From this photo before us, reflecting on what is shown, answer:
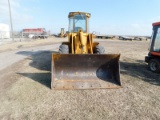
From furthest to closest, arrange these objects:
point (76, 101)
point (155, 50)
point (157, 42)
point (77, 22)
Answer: point (77, 22), point (155, 50), point (157, 42), point (76, 101)

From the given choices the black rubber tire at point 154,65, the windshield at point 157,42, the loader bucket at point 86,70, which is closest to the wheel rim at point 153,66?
the black rubber tire at point 154,65

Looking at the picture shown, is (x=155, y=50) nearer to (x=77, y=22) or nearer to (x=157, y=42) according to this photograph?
(x=157, y=42)

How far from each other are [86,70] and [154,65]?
11.4 ft

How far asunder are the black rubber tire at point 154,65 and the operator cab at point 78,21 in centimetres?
345

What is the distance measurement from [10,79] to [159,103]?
→ 16.4ft

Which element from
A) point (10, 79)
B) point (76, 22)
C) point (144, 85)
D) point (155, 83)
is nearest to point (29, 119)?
point (10, 79)

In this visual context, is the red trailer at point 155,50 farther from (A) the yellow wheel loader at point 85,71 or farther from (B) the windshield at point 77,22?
(B) the windshield at point 77,22

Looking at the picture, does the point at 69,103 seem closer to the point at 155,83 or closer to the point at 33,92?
the point at 33,92

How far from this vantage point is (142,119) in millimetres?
3855

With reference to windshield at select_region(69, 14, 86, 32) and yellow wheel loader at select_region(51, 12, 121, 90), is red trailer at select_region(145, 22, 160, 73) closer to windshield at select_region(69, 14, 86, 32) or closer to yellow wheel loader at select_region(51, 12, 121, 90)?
yellow wheel loader at select_region(51, 12, 121, 90)

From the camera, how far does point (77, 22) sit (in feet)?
29.2

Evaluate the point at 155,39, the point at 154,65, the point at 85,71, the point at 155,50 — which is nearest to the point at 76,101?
the point at 85,71

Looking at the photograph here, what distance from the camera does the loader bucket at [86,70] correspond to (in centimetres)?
605

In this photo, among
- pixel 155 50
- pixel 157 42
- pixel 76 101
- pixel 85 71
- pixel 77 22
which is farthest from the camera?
pixel 77 22
